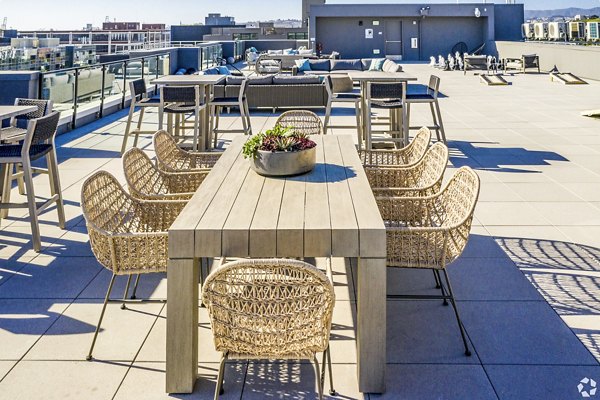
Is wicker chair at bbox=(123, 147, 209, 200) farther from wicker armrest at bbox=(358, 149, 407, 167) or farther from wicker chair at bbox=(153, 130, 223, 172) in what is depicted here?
wicker armrest at bbox=(358, 149, 407, 167)

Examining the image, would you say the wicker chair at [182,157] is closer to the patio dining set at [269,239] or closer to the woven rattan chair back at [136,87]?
the patio dining set at [269,239]

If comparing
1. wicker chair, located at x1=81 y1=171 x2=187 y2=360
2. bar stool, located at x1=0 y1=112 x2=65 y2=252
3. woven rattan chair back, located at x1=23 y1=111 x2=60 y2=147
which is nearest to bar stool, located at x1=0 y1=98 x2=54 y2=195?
bar stool, located at x1=0 y1=112 x2=65 y2=252

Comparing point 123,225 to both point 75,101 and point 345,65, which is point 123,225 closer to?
point 75,101

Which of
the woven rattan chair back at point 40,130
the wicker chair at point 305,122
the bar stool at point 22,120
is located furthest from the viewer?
the wicker chair at point 305,122

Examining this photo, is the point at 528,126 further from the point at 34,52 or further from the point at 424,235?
the point at 34,52

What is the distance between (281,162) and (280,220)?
672mm

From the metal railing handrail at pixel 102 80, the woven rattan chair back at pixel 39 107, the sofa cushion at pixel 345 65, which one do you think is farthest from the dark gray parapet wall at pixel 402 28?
the woven rattan chair back at pixel 39 107

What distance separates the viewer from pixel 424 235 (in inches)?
97.0

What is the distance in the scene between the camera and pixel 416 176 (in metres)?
3.58

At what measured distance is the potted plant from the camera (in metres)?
2.79

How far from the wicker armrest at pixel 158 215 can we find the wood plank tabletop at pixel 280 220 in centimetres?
32

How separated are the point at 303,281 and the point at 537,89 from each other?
14328 millimetres

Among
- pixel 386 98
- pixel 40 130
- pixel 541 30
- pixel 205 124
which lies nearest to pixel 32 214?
pixel 40 130

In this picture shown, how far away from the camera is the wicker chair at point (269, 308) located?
174 centimetres
